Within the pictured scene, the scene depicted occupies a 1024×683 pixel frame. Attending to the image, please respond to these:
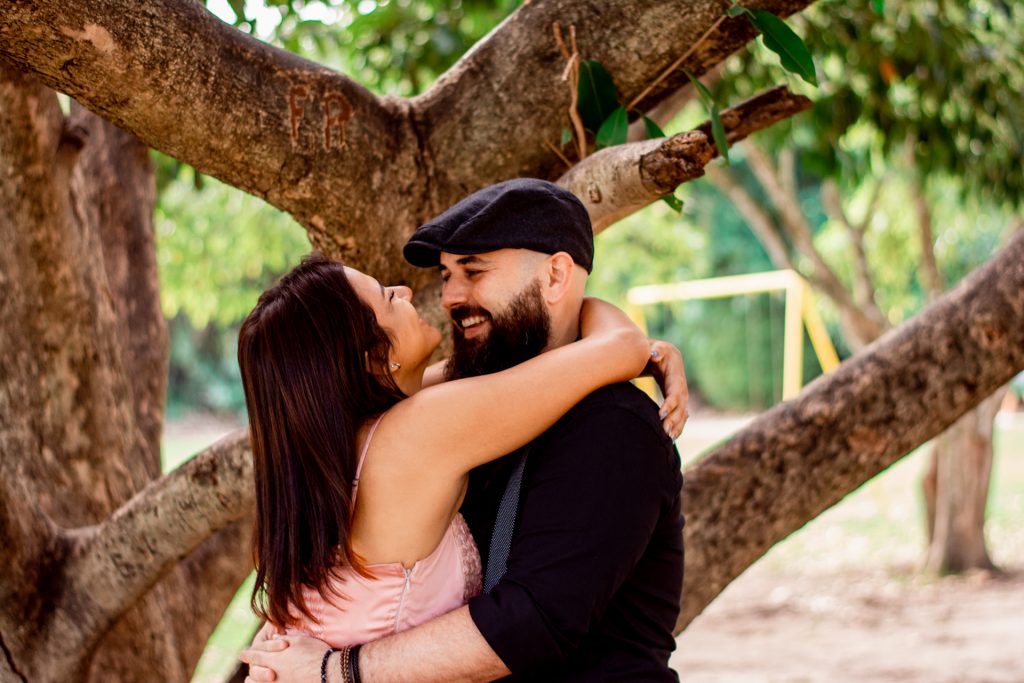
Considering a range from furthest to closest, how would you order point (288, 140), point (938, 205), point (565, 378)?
point (938, 205) → point (288, 140) → point (565, 378)

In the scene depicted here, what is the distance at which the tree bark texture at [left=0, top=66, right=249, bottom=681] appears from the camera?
290cm

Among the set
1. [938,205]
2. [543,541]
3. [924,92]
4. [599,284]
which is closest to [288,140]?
[543,541]

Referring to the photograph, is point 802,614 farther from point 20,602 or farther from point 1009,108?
point 20,602

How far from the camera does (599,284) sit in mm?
13094

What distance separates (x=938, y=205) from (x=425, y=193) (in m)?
8.51

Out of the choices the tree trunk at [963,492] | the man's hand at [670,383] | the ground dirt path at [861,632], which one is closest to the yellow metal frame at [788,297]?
the tree trunk at [963,492]

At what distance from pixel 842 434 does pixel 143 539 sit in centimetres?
177

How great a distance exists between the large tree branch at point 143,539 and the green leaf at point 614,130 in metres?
1.10

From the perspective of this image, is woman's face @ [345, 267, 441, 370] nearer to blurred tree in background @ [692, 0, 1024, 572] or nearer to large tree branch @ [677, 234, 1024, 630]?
large tree branch @ [677, 234, 1024, 630]

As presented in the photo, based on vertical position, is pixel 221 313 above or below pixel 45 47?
above

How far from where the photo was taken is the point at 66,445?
3.24 metres

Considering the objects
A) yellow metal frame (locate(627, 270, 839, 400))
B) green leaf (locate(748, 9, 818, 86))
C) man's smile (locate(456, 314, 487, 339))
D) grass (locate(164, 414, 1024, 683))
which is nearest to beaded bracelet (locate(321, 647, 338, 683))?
man's smile (locate(456, 314, 487, 339))

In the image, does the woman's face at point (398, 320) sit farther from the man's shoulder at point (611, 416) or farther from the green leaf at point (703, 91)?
the green leaf at point (703, 91)

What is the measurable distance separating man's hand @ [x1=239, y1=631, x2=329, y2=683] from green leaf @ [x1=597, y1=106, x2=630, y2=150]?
4.04ft
